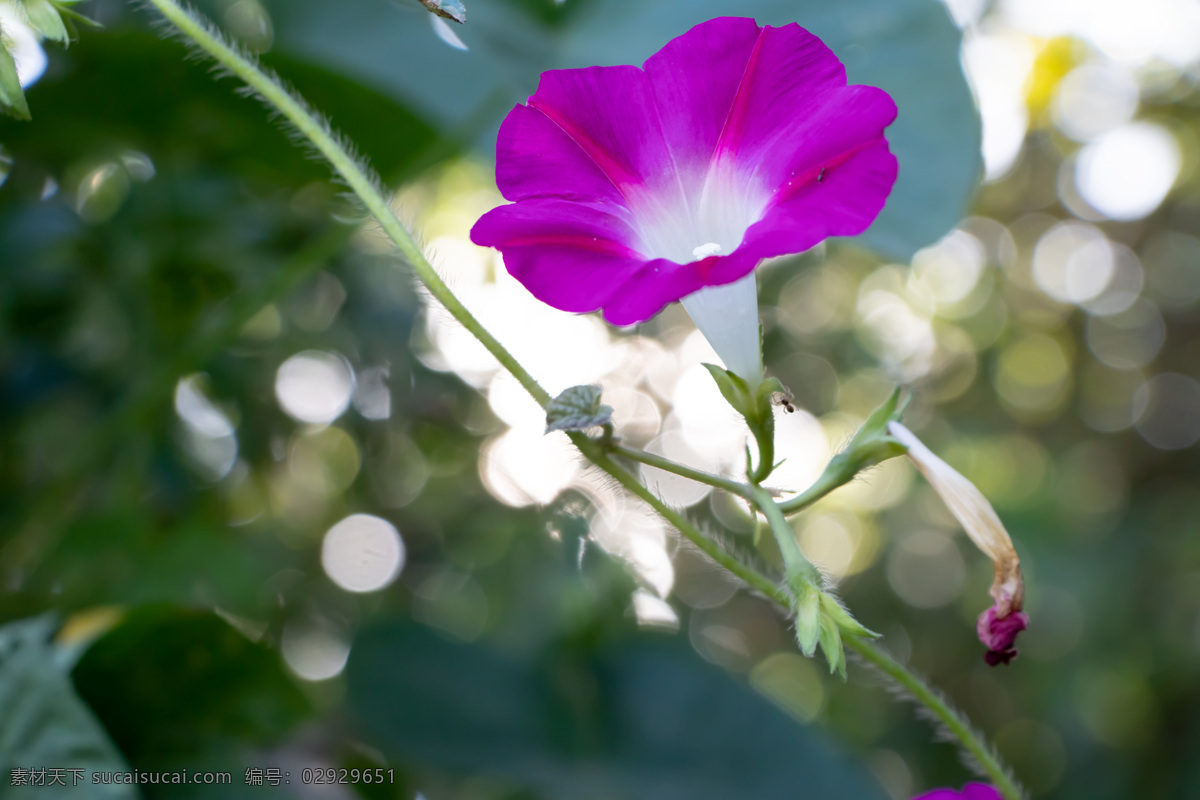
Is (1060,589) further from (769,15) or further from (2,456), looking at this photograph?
(2,456)

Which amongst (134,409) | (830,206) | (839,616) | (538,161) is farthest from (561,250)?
(134,409)

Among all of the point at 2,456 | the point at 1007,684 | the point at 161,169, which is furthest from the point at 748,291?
the point at 1007,684

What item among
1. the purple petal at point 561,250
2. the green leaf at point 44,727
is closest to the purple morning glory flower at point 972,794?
the purple petal at point 561,250

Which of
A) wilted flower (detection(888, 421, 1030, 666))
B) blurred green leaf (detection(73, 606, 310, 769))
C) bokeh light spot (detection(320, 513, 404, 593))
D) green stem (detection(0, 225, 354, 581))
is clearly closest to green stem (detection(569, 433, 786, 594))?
wilted flower (detection(888, 421, 1030, 666))

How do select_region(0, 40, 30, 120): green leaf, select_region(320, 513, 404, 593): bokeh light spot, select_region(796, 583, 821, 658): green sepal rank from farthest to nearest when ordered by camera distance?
select_region(320, 513, 404, 593): bokeh light spot → select_region(0, 40, 30, 120): green leaf → select_region(796, 583, 821, 658): green sepal

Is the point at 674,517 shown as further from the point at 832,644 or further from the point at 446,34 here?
the point at 446,34

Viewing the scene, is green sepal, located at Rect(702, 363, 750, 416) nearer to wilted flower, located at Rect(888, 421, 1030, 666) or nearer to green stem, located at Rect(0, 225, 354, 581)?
wilted flower, located at Rect(888, 421, 1030, 666)
